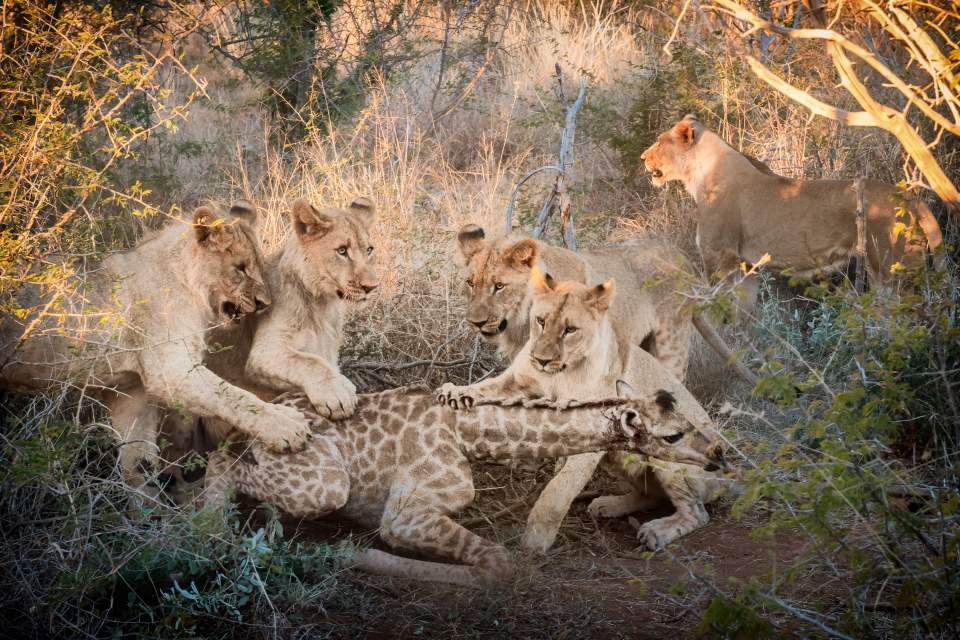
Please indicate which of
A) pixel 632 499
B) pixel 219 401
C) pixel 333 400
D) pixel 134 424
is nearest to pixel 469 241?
pixel 333 400

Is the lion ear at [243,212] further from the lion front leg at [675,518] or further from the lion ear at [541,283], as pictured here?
the lion front leg at [675,518]

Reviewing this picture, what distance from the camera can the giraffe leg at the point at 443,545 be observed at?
4289 mm

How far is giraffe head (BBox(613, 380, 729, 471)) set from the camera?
4242 millimetres

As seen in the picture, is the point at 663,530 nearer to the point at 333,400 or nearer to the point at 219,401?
the point at 333,400

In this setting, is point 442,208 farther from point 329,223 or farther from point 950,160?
point 950,160

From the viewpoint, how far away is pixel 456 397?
4.87 metres

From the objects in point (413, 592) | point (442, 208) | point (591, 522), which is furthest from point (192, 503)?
point (442, 208)

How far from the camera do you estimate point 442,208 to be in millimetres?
8648

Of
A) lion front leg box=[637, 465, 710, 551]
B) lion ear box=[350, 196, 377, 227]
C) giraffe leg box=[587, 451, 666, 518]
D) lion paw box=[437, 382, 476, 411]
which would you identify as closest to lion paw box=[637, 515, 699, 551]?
lion front leg box=[637, 465, 710, 551]

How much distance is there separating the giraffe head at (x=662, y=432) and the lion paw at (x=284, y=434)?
1417 millimetres

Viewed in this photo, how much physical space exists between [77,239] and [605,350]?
2.57 meters

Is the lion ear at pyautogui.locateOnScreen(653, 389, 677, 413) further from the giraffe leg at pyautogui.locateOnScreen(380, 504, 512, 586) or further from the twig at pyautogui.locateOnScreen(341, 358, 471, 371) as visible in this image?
the twig at pyautogui.locateOnScreen(341, 358, 471, 371)

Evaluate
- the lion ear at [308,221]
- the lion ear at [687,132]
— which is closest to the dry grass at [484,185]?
the lion ear at [687,132]

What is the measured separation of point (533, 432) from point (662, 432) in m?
0.63
